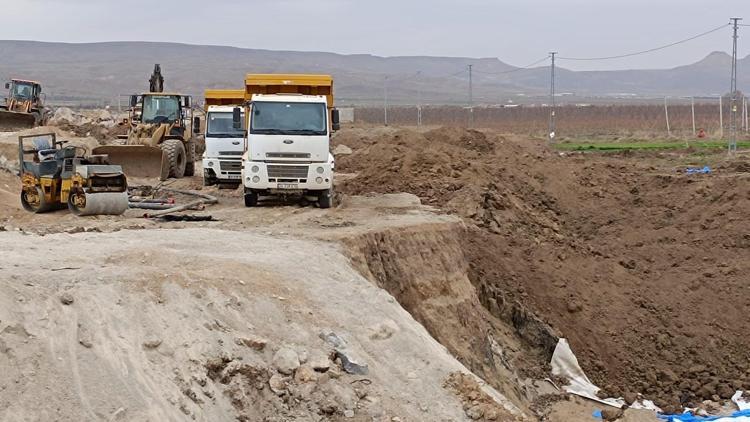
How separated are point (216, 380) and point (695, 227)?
53.1ft

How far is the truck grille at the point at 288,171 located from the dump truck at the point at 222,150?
19.3 ft

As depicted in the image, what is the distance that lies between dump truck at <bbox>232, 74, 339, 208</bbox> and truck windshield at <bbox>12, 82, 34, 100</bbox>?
2684 centimetres

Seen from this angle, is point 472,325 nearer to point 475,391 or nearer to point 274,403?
point 475,391

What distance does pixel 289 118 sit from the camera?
19.3m

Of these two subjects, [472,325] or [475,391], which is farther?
[472,325]

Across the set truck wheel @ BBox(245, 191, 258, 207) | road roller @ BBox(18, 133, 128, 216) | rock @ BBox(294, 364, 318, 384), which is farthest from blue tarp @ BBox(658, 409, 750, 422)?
road roller @ BBox(18, 133, 128, 216)

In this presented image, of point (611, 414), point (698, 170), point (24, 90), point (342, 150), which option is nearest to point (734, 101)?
point (698, 170)

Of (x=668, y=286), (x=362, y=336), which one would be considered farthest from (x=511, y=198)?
(x=362, y=336)

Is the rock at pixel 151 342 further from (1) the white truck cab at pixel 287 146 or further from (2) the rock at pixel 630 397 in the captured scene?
(1) the white truck cab at pixel 287 146

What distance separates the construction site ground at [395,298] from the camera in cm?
955

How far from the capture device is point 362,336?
11.6 metres

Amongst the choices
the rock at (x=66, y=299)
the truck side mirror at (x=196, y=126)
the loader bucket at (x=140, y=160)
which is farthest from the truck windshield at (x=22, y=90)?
the rock at (x=66, y=299)

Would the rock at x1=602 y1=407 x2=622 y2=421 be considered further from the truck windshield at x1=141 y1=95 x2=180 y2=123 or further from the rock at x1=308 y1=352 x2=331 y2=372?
the truck windshield at x1=141 y1=95 x2=180 y2=123

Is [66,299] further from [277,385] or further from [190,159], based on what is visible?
[190,159]
